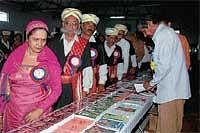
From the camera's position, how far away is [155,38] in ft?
8.99

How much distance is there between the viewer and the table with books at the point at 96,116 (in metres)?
1.97

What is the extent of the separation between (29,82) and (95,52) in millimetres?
1534

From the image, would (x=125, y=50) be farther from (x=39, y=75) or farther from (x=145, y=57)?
(x=39, y=75)

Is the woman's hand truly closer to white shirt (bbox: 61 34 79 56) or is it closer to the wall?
white shirt (bbox: 61 34 79 56)

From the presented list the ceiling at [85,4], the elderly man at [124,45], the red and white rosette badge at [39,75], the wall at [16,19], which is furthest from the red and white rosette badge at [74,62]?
the wall at [16,19]

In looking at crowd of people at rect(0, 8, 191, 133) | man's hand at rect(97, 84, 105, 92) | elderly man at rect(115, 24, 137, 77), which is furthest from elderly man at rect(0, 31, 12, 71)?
crowd of people at rect(0, 8, 191, 133)

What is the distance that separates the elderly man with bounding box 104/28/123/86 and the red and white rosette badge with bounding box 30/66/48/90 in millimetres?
2082

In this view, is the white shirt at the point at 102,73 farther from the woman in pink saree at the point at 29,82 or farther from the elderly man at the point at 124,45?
the woman in pink saree at the point at 29,82

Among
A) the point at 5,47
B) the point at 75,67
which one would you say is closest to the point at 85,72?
the point at 75,67

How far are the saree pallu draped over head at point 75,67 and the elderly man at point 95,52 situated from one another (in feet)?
1.49

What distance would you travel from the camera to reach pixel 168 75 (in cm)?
280

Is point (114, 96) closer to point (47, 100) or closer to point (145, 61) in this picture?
point (47, 100)

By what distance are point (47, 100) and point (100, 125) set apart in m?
0.45

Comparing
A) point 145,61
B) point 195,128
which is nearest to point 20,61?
point 195,128
